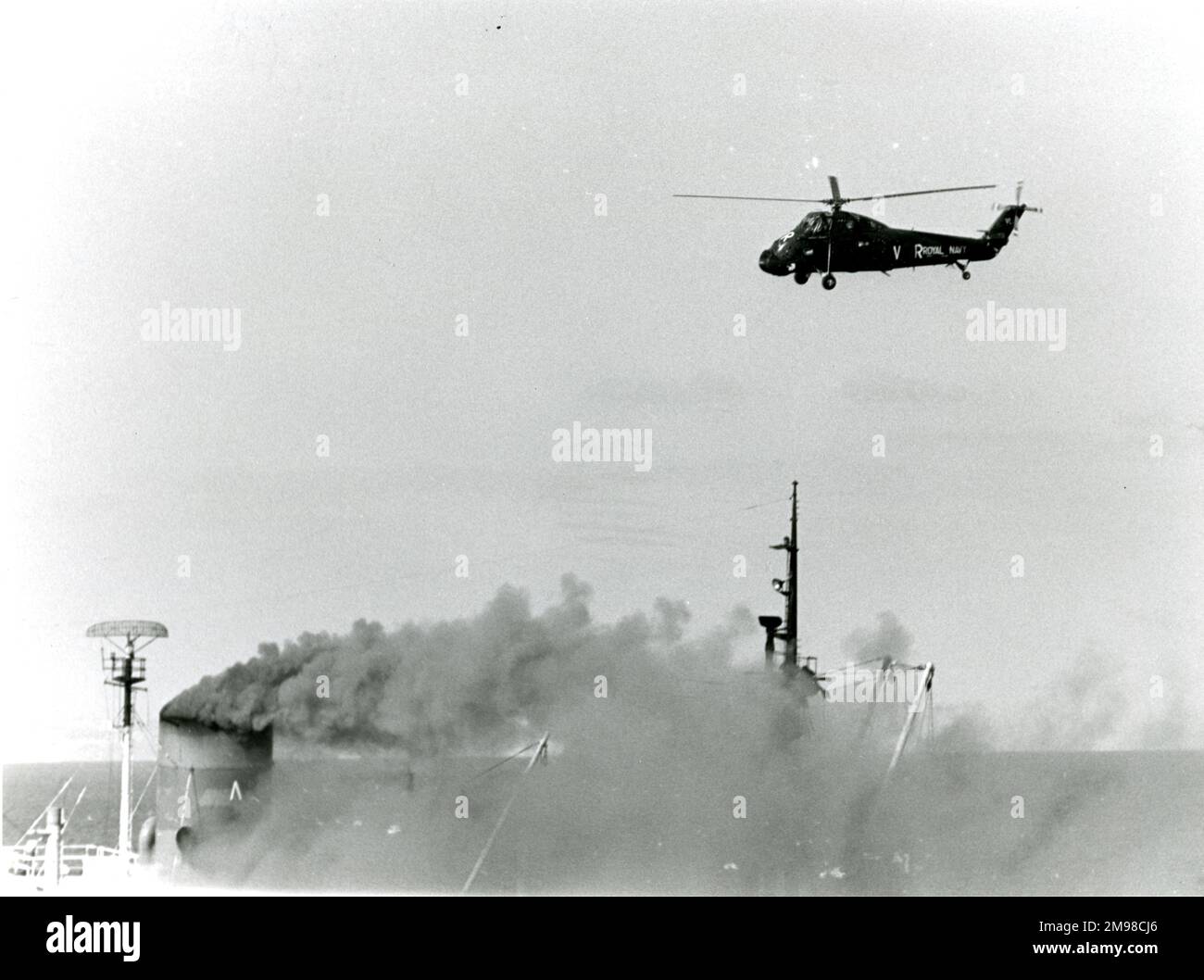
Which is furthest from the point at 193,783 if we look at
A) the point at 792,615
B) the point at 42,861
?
the point at 792,615

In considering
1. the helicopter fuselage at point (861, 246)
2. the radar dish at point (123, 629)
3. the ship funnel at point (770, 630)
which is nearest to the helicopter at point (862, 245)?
the helicopter fuselage at point (861, 246)

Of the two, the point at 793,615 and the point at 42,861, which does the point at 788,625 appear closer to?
the point at 793,615

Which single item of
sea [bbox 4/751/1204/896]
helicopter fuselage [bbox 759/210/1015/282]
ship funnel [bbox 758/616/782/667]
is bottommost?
sea [bbox 4/751/1204/896]

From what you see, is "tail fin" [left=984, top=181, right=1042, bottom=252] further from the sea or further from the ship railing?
the ship railing

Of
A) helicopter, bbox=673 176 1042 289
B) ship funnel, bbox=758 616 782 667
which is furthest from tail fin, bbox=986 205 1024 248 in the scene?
ship funnel, bbox=758 616 782 667

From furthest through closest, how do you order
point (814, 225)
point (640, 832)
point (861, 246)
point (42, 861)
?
point (640, 832) → point (42, 861) → point (861, 246) → point (814, 225)
